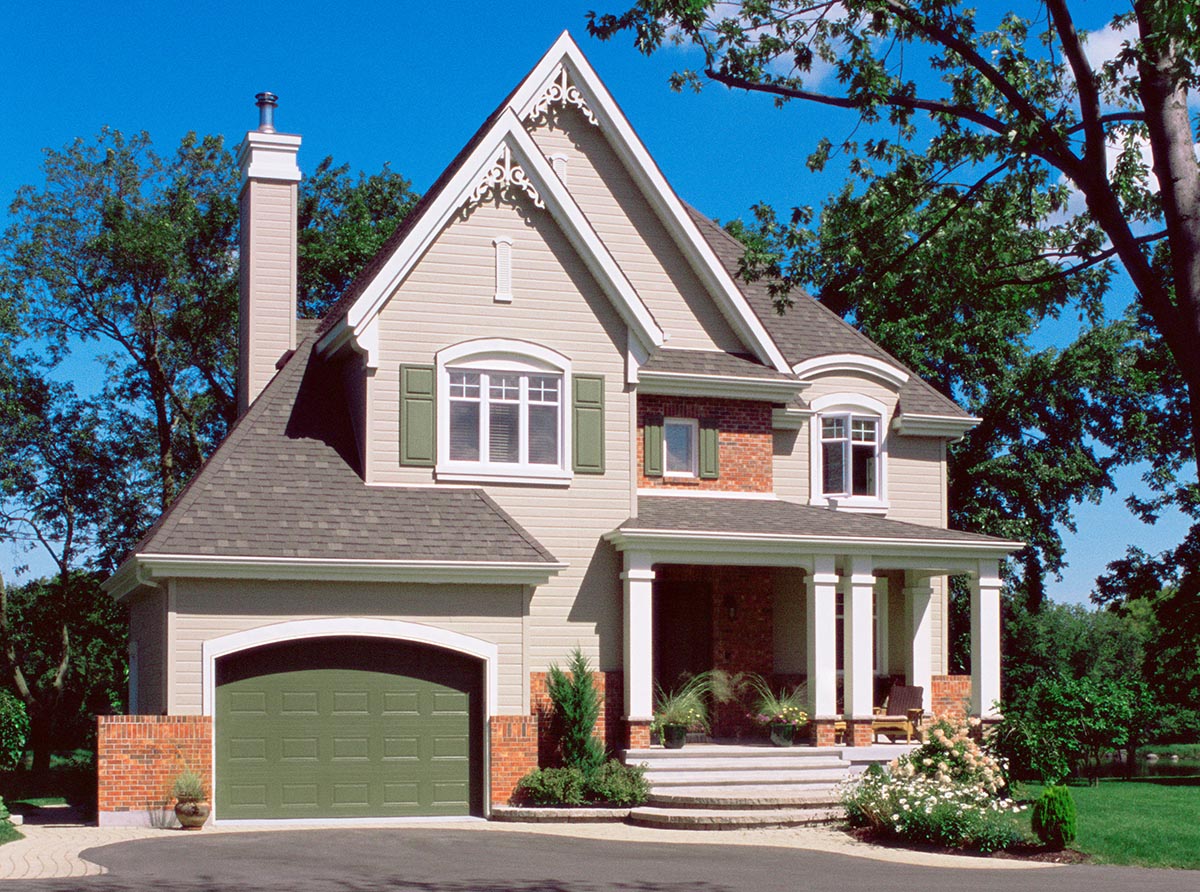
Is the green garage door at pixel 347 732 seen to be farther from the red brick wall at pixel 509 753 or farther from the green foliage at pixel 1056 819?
the green foliage at pixel 1056 819

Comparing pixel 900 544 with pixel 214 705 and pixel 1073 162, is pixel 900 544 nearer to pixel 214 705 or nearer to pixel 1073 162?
pixel 214 705

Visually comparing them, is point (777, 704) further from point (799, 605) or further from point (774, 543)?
point (774, 543)

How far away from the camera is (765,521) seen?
23.5 meters

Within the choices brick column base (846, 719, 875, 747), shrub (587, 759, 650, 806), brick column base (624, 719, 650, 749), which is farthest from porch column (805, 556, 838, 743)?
shrub (587, 759, 650, 806)

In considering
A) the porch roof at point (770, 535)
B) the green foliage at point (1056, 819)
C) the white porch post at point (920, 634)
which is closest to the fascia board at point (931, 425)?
the white porch post at point (920, 634)

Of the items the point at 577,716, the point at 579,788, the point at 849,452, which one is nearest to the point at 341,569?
the point at 577,716

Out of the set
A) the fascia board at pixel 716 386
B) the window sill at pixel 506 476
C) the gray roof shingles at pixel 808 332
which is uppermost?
the gray roof shingles at pixel 808 332

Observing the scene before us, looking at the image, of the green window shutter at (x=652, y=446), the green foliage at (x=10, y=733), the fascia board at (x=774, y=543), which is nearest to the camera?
the fascia board at (x=774, y=543)

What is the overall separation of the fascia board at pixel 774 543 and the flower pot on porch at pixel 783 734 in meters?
2.62

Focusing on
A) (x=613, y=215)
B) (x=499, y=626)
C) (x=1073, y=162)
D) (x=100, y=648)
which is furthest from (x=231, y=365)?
(x=1073, y=162)

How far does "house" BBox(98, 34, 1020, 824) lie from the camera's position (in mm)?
20281

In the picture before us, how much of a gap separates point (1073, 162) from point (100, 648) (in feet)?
128

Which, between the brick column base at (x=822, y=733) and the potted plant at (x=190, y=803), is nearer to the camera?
the potted plant at (x=190, y=803)

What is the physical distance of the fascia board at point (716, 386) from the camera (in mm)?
24047
